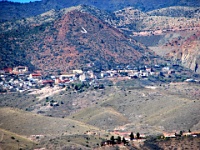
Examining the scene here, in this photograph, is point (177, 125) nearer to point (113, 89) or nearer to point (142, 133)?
point (142, 133)

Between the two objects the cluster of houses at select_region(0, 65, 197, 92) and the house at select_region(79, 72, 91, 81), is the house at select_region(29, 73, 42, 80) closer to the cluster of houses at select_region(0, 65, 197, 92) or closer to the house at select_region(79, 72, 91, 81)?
the cluster of houses at select_region(0, 65, 197, 92)

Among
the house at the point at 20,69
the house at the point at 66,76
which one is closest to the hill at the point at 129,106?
the house at the point at 66,76

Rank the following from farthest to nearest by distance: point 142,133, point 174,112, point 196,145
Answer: point 174,112, point 142,133, point 196,145

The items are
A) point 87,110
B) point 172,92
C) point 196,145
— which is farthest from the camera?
point 172,92

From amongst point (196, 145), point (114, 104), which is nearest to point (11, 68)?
point (114, 104)

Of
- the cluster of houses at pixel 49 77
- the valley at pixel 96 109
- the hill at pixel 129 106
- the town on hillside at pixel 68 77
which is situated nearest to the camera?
the valley at pixel 96 109

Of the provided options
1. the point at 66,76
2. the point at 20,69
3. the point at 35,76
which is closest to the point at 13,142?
the point at 66,76

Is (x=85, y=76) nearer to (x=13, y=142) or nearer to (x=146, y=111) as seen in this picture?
(x=146, y=111)

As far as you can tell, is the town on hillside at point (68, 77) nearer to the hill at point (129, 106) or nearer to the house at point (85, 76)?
the house at point (85, 76)

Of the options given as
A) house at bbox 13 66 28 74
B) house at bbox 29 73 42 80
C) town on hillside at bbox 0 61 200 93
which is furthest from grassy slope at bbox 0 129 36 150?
house at bbox 13 66 28 74
